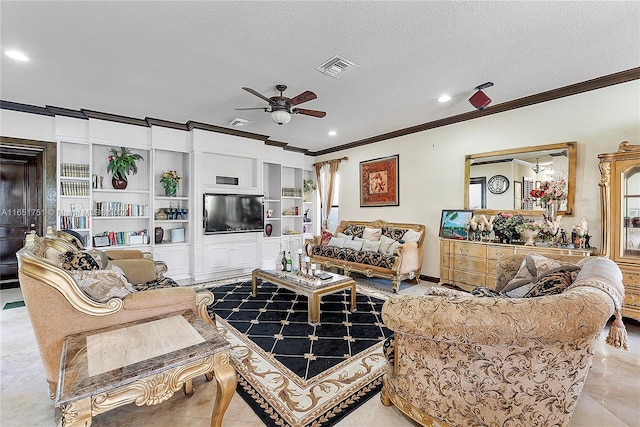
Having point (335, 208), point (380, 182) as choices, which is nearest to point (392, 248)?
point (380, 182)

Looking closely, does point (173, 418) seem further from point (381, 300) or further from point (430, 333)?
point (381, 300)

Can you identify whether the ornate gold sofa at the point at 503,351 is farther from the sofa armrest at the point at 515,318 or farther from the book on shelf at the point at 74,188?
the book on shelf at the point at 74,188

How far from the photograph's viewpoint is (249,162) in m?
6.03

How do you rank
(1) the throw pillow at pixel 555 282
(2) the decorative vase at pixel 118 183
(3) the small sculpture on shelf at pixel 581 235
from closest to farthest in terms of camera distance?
(1) the throw pillow at pixel 555 282
(3) the small sculpture on shelf at pixel 581 235
(2) the decorative vase at pixel 118 183

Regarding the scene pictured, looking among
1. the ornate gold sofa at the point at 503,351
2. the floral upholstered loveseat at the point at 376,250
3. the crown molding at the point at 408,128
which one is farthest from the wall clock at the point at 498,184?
the ornate gold sofa at the point at 503,351

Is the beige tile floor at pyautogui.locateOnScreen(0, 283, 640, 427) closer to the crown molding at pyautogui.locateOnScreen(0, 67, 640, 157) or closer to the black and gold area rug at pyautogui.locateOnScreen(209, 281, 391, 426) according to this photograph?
the black and gold area rug at pyautogui.locateOnScreen(209, 281, 391, 426)

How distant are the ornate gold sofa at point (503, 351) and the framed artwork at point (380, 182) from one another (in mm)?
4109

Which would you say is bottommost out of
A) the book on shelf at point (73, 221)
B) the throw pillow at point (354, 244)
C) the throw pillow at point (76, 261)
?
the throw pillow at point (354, 244)

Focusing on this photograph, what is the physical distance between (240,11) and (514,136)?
3.91m

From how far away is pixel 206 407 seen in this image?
1837 millimetres

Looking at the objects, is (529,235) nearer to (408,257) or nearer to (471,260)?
(471,260)

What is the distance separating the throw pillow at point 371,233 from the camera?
5449 millimetres

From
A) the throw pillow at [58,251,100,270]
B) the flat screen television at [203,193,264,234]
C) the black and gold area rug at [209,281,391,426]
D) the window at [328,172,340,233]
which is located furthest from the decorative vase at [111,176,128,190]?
the window at [328,172,340,233]

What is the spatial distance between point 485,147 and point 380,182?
2014 mm
